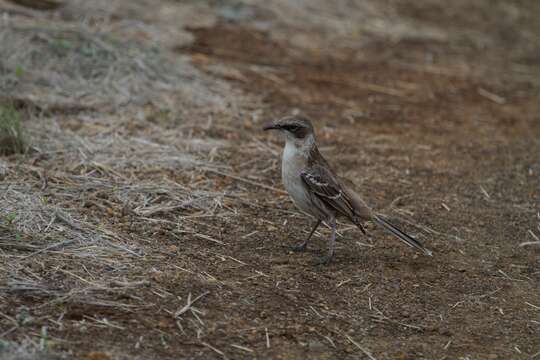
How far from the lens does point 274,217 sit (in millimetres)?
7926

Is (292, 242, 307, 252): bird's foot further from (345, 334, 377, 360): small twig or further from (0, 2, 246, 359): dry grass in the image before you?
(345, 334, 377, 360): small twig

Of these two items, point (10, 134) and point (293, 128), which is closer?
point (293, 128)

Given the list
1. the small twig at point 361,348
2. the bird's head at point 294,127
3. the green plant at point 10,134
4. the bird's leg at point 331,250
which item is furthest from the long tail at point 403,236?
the green plant at point 10,134

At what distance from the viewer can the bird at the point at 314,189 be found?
23.7 ft

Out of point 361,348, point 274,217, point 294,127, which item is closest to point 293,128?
point 294,127

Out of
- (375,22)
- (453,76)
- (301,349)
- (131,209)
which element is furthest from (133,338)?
(375,22)

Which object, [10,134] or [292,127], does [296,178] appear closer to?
[292,127]

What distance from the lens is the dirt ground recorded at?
5.68 meters

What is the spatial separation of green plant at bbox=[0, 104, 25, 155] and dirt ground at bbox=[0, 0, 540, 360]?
21cm

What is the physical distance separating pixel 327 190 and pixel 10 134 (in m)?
3.27

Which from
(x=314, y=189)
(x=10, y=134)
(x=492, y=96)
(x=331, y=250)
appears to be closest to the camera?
(x=331, y=250)

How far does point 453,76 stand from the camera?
13234 millimetres

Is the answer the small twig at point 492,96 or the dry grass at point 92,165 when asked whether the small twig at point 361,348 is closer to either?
the dry grass at point 92,165

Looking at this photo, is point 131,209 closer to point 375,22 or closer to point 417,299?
point 417,299
